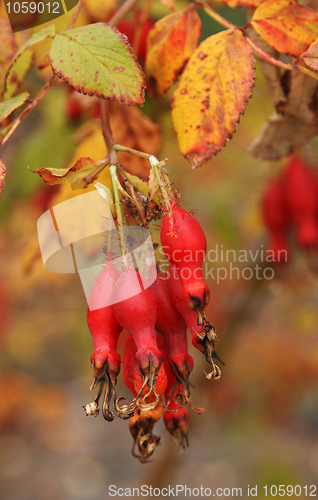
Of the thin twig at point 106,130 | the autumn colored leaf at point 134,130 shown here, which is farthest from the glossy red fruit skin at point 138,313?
the autumn colored leaf at point 134,130

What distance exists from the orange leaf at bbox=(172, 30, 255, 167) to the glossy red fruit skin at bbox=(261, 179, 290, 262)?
2.28 feet

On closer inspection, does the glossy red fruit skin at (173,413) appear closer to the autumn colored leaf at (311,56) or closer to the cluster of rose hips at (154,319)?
the cluster of rose hips at (154,319)

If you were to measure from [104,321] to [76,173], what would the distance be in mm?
239

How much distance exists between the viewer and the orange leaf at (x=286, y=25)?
29.1 inches

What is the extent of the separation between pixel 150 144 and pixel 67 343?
7.88 ft

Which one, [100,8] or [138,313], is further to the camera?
[100,8]

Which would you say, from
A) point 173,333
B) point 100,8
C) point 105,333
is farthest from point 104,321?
point 100,8

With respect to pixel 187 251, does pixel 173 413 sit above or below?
below

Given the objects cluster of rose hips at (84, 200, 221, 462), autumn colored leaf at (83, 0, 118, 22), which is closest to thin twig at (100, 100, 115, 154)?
cluster of rose hips at (84, 200, 221, 462)

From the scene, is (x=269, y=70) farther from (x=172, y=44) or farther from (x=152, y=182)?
(x=152, y=182)

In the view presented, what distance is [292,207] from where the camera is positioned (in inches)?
51.7

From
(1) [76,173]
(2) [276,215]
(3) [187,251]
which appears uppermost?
(1) [76,173]

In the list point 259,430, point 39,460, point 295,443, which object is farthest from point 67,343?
point 295,443

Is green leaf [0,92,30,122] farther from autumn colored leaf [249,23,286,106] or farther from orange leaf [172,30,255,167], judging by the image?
autumn colored leaf [249,23,286,106]
